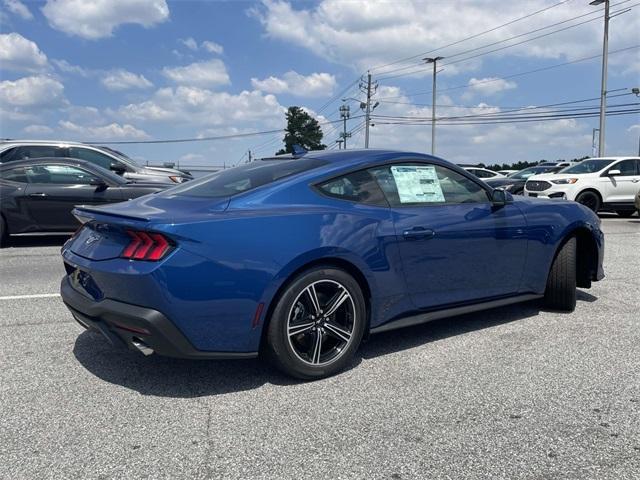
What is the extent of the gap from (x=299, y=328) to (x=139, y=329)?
3.02 ft

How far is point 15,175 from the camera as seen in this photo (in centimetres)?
895

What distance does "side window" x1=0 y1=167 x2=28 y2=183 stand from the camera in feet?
29.2

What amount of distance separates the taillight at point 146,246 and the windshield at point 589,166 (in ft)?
47.6

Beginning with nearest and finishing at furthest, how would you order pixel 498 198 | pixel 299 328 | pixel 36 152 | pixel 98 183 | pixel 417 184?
pixel 299 328 < pixel 417 184 < pixel 498 198 < pixel 98 183 < pixel 36 152

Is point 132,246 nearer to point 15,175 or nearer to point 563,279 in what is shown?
point 563,279

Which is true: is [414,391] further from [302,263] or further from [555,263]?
[555,263]

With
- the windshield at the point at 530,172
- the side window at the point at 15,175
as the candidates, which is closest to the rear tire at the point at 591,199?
the windshield at the point at 530,172

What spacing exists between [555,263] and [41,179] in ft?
25.4

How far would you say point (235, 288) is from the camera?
3145mm

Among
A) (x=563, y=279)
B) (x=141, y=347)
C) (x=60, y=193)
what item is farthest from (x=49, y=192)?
(x=563, y=279)

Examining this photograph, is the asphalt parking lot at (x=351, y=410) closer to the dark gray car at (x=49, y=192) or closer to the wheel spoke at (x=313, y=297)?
the wheel spoke at (x=313, y=297)

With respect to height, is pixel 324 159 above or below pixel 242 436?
above

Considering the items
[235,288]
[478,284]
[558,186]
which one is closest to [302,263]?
[235,288]

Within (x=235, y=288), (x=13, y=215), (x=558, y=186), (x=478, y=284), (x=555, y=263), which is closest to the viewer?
(x=235, y=288)
